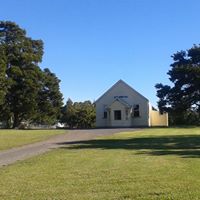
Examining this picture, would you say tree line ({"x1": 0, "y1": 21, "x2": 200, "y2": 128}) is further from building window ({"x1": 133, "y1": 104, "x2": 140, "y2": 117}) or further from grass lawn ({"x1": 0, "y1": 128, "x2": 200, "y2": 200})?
grass lawn ({"x1": 0, "y1": 128, "x2": 200, "y2": 200})

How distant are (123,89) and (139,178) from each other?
58.3m

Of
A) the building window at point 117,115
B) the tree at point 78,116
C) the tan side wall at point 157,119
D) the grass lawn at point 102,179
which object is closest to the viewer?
the grass lawn at point 102,179

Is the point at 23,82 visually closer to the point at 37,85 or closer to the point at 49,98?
the point at 37,85

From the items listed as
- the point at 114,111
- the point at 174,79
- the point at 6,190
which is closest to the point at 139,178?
the point at 6,190

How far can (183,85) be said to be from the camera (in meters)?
56.3

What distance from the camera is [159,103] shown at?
5875 cm

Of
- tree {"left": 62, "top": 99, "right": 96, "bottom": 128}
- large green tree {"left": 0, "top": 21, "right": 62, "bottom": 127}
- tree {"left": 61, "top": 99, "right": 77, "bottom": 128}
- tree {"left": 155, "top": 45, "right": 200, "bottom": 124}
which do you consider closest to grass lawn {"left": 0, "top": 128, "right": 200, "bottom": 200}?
tree {"left": 155, "top": 45, "right": 200, "bottom": 124}

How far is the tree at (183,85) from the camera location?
2154 inches

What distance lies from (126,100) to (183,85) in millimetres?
15814

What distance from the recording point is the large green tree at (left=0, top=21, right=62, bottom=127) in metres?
66.0

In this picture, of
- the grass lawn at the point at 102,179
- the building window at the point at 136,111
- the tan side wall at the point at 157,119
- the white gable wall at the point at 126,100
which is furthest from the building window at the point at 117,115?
the grass lawn at the point at 102,179

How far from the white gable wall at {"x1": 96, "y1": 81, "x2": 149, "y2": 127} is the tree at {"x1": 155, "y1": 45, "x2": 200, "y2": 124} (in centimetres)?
1169

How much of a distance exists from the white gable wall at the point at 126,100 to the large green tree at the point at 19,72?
9.04 metres

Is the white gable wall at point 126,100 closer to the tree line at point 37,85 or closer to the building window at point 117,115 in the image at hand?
the building window at point 117,115
